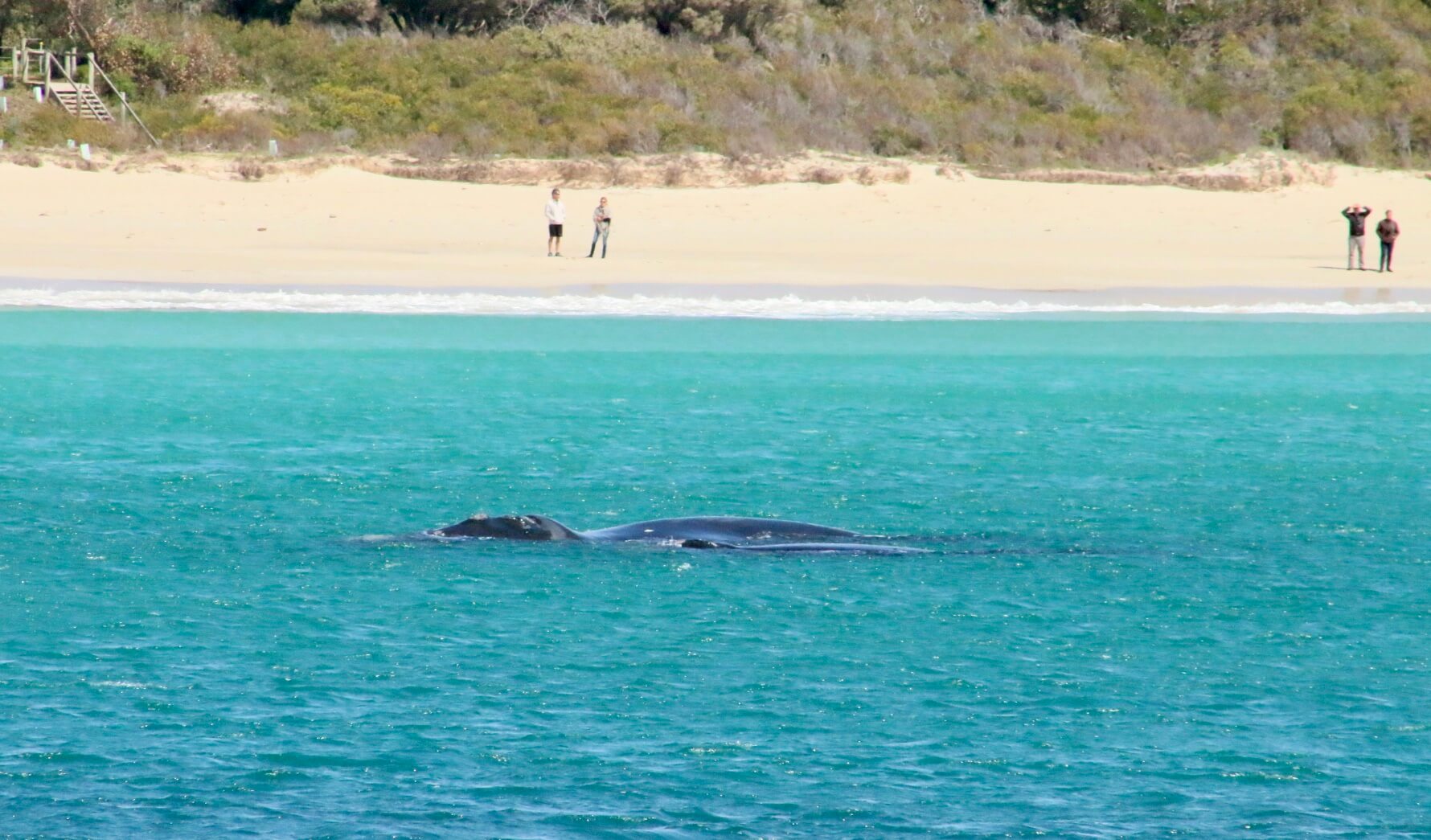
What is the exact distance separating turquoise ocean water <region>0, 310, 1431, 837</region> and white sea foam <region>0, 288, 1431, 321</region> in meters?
5.60

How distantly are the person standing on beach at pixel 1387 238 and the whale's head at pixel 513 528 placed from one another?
70.8 feet

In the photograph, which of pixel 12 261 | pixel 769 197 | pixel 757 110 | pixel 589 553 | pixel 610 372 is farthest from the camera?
pixel 757 110

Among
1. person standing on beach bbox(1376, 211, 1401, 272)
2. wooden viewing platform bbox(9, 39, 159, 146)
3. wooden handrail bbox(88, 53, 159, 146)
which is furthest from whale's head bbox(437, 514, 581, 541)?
wooden viewing platform bbox(9, 39, 159, 146)

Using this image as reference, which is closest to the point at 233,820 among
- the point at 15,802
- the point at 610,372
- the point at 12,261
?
the point at 15,802

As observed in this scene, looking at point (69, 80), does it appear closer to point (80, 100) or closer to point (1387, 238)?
point (80, 100)

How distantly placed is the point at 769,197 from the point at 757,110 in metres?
5.84

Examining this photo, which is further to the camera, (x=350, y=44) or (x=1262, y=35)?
(x=1262, y=35)

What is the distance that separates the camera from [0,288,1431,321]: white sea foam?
984 inches

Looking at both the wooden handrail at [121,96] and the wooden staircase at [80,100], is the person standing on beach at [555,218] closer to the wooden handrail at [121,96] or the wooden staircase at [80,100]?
the wooden handrail at [121,96]

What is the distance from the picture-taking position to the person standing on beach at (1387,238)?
97.0ft

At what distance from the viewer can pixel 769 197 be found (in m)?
34.9

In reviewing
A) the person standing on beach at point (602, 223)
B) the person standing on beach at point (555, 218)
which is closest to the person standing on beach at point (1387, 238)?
the person standing on beach at point (602, 223)

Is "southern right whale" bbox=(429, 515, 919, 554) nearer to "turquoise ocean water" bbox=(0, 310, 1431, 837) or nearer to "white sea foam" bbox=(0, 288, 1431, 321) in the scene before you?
"turquoise ocean water" bbox=(0, 310, 1431, 837)

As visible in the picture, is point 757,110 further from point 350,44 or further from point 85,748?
point 85,748
